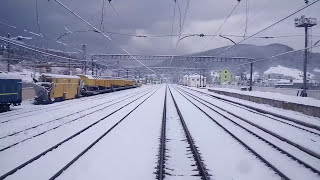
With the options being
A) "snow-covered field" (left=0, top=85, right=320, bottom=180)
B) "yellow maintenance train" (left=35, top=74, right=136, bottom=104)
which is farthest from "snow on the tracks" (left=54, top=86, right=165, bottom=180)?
"yellow maintenance train" (left=35, top=74, right=136, bottom=104)

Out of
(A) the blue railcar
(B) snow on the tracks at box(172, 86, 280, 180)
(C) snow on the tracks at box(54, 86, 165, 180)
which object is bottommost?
(C) snow on the tracks at box(54, 86, 165, 180)

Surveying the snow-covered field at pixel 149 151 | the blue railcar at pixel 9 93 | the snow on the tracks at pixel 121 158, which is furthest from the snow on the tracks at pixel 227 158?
the blue railcar at pixel 9 93

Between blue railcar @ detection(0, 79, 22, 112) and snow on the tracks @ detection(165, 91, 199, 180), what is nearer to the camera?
snow on the tracks @ detection(165, 91, 199, 180)

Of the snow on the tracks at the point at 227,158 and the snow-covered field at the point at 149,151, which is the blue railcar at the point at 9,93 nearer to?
the snow-covered field at the point at 149,151

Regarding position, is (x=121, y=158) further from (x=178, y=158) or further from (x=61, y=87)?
(x=61, y=87)

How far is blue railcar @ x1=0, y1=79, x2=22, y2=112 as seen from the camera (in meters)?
22.2

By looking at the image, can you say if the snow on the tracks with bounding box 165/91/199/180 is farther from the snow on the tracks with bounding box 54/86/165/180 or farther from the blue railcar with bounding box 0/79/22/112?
the blue railcar with bounding box 0/79/22/112

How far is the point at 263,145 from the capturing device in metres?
11.9

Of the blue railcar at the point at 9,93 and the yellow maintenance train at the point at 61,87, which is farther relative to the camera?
the yellow maintenance train at the point at 61,87

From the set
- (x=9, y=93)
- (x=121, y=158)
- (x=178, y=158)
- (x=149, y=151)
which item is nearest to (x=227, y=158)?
(x=178, y=158)

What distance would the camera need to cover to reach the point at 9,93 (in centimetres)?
2295

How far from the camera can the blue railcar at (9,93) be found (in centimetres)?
2218

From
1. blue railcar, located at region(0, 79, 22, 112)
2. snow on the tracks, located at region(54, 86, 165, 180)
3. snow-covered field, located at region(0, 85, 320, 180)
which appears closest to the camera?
snow on the tracks, located at region(54, 86, 165, 180)

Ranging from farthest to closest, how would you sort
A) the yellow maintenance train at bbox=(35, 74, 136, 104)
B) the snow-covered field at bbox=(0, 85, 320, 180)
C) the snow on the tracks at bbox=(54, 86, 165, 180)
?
1. the yellow maintenance train at bbox=(35, 74, 136, 104)
2. the snow-covered field at bbox=(0, 85, 320, 180)
3. the snow on the tracks at bbox=(54, 86, 165, 180)
